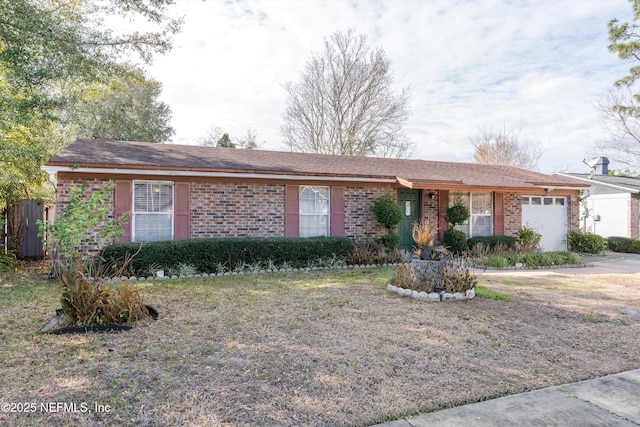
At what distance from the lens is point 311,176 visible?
11.3m

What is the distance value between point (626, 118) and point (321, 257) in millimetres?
19893

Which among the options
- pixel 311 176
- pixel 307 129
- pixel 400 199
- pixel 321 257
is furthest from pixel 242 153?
pixel 307 129

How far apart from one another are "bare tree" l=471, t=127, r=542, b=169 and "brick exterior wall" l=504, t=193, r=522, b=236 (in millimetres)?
18897

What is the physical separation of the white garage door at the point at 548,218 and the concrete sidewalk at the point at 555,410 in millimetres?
12663

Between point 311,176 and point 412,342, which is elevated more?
point 311,176

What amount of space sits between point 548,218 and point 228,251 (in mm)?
12924

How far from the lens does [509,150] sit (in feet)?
104

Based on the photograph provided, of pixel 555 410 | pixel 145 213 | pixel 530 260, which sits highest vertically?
pixel 145 213

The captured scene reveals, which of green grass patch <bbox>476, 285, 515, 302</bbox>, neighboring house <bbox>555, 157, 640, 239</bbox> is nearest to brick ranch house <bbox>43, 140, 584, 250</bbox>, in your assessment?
green grass patch <bbox>476, 285, 515, 302</bbox>

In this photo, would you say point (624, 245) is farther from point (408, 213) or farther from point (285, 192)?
point (285, 192)

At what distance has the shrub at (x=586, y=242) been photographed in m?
15.0

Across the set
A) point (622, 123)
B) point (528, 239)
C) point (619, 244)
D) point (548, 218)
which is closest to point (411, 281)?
point (528, 239)

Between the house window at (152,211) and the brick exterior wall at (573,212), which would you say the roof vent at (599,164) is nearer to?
the brick exterior wall at (573,212)

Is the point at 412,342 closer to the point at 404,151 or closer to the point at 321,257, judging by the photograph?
the point at 321,257
